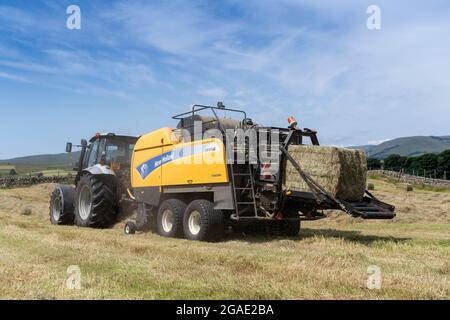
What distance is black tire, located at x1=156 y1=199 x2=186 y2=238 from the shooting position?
10.5 m

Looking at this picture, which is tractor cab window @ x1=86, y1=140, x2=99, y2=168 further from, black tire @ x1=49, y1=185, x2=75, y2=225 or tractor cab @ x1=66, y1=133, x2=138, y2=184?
black tire @ x1=49, y1=185, x2=75, y2=225

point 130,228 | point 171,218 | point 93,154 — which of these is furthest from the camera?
point 93,154

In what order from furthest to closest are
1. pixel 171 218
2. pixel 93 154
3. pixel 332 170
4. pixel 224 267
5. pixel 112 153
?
pixel 93 154 → pixel 112 153 → pixel 171 218 → pixel 332 170 → pixel 224 267

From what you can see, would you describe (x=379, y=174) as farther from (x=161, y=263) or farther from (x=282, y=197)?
(x=161, y=263)

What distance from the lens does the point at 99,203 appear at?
40.7 ft

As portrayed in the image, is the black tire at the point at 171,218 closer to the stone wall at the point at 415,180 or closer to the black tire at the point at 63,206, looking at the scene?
the black tire at the point at 63,206

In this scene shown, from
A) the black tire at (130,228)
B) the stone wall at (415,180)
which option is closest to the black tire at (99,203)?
the black tire at (130,228)

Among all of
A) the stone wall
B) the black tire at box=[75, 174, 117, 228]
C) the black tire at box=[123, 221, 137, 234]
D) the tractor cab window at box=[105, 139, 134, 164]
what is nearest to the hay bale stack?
the black tire at box=[123, 221, 137, 234]

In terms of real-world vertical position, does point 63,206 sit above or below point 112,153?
below

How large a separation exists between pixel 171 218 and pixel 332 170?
12.8ft

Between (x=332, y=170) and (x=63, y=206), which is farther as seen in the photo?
(x=63, y=206)

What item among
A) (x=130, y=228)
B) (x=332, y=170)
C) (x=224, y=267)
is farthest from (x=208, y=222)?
(x=224, y=267)

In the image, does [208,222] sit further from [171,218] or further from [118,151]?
[118,151]

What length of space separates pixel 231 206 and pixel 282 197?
1007 mm
